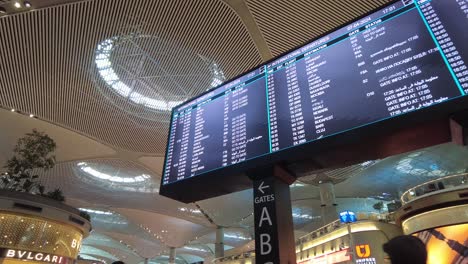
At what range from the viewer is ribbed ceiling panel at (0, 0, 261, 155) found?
8758 millimetres

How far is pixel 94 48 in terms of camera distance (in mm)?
10039

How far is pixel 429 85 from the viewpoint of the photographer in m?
2.73

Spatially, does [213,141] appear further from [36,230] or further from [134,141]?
[134,141]

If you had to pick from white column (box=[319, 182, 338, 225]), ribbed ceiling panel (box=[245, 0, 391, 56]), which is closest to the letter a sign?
ribbed ceiling panel (box=[245, 0, 391, 56])

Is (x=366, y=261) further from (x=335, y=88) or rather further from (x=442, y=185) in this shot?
(x=335, y=88)

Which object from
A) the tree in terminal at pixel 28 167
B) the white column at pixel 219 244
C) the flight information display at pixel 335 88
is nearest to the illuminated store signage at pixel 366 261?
the tree in terminal at pixel 28 167

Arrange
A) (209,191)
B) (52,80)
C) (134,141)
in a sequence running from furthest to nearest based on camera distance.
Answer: (134,141) < (52,80) < (209,191)

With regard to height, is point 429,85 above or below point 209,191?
above

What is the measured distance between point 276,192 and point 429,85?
5.22ft

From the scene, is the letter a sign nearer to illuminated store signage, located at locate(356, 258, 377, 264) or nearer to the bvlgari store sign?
the bvlgari store sign

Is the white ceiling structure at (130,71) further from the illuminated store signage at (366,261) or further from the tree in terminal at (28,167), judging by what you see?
the illuminated store signage at (366,261)

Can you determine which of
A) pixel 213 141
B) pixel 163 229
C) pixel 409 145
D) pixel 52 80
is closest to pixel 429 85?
pixel 409 145

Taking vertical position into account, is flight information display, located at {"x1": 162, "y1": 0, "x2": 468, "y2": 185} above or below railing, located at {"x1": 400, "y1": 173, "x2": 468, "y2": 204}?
below

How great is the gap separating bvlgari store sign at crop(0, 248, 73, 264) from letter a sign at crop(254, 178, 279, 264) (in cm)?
675
